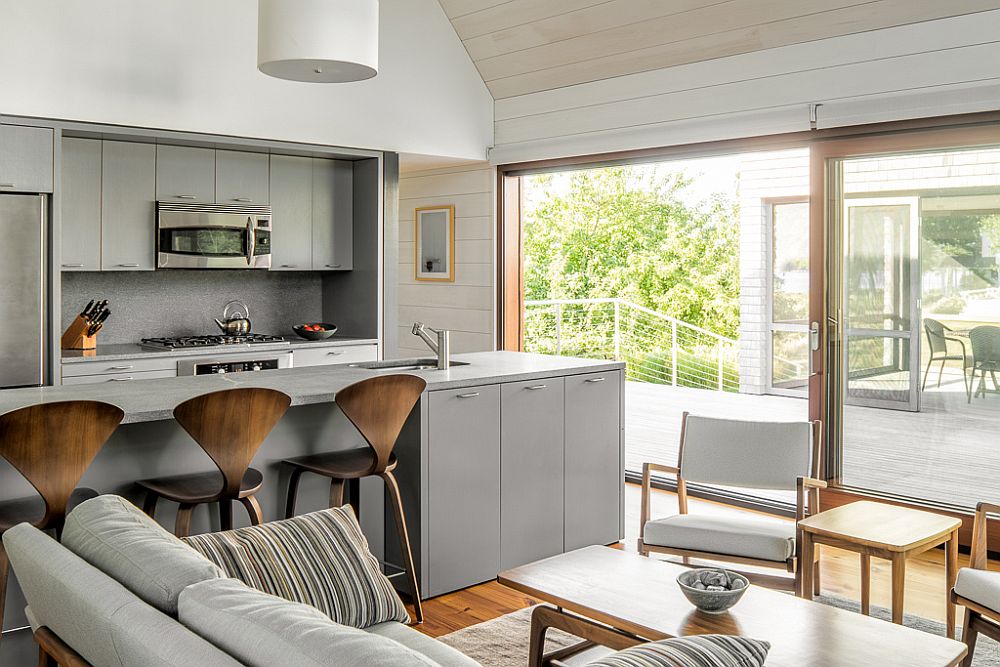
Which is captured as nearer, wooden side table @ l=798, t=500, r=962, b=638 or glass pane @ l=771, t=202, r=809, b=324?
wooden side table @ l=798, t=500, r=962, b=638

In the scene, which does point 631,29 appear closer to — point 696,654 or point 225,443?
point 225,443

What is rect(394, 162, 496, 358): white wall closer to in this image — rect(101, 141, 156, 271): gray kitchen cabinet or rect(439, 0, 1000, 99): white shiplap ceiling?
rect(439, 0, 1000, 99): white shiplap ceiling

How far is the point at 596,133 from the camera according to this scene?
612 centimetres

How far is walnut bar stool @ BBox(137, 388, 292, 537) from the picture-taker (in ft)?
9.87

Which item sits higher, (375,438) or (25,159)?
(25,159)

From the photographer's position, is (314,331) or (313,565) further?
(314,331)

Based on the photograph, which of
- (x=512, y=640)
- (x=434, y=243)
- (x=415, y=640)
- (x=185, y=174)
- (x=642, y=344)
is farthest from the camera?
(x=642, y=344)

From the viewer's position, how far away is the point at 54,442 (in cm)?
268

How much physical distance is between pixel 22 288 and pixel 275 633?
4.05 metres

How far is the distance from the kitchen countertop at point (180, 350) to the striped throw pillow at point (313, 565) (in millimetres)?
3248

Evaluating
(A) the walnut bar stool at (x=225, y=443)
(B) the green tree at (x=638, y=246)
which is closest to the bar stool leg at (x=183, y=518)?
(A) the walnut bar stool at (x=225, y=443)

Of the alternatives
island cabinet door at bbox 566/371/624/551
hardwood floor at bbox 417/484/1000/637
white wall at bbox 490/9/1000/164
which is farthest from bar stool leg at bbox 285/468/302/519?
white wall at bbox 490/9/1000/164

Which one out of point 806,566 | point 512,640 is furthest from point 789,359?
point 512,640

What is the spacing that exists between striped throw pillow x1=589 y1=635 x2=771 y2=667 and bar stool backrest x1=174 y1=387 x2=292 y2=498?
1817 millimetres
